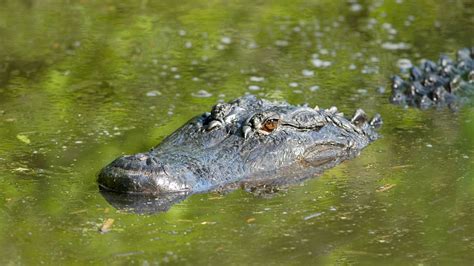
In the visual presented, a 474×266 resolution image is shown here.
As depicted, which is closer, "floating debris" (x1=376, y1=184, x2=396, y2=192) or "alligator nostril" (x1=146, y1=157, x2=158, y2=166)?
"alligator nostril" (x1=146, y1=157, x2=158, y2=166)

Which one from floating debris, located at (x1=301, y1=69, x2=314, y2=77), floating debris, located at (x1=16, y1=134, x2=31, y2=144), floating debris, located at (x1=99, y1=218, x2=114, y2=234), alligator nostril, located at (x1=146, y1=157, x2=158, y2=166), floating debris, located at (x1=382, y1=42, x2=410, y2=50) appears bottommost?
floating debris, located at (x1=382, y1=42, x2=410, y2=50)

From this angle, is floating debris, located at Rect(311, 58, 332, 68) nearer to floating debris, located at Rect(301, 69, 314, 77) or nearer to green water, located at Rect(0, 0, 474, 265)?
green water, located at Rect(0, 0, 474, 265)

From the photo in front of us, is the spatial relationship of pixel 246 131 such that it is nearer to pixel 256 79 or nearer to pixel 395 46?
pixel 256 79

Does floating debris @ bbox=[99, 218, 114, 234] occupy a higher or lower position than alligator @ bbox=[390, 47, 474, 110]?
higher

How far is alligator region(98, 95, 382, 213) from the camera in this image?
708 cm

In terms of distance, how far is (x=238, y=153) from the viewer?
303 inches

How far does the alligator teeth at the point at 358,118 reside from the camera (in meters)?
8.85

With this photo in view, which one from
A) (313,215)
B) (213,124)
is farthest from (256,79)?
(313,215)

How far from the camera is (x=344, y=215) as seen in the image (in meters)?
6.89

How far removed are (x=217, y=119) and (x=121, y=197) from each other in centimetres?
115

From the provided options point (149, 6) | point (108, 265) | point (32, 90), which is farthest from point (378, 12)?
point (108, 265)

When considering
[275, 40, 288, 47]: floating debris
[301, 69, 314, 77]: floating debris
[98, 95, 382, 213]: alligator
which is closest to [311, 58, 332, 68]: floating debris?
[301, 69, 314, 77]: floating debris

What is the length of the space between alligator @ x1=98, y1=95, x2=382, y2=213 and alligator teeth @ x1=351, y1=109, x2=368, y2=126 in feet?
0.76

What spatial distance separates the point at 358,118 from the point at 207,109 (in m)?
1.60
